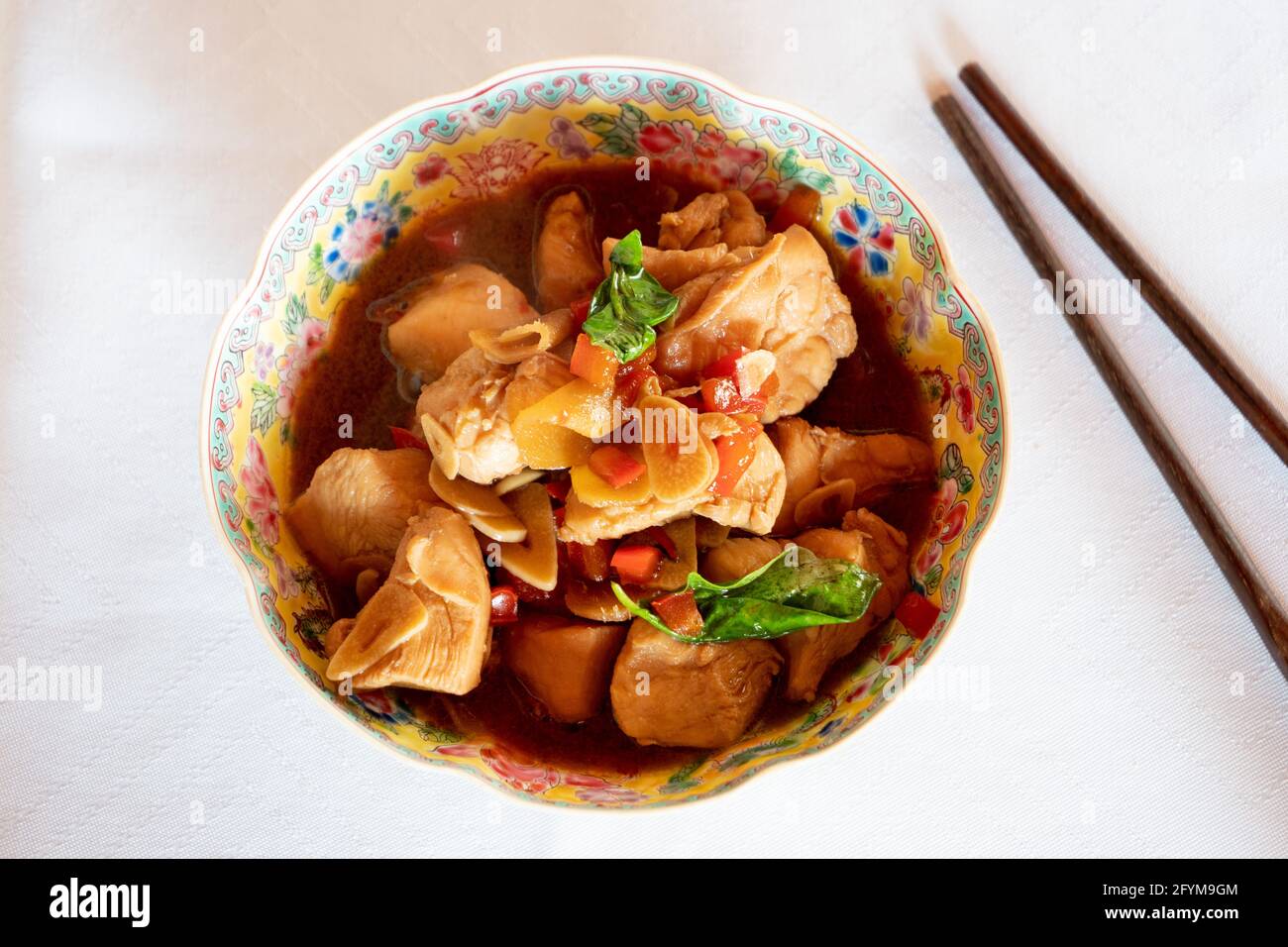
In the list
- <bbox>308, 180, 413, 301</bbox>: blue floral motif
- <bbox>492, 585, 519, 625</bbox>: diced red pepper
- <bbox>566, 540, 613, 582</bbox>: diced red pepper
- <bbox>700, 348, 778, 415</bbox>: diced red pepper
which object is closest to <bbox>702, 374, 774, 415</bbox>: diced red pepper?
<bbox>700, 348, 778, 415</bbox>: diced red pepper

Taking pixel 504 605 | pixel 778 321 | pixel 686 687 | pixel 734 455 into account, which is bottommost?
pixel 686 687

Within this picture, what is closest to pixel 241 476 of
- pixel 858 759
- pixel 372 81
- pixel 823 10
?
pixel 372 81

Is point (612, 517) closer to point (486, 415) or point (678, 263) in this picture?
point (486, 415)

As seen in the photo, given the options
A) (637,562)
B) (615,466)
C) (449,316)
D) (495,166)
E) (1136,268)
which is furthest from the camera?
(1136,268)

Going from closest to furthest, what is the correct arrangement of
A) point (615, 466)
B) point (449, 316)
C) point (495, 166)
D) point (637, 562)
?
point (615, 466) < point (637, 562) < point (449, 316) < point (495, 166)

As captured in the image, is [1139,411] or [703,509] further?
[1139,411]

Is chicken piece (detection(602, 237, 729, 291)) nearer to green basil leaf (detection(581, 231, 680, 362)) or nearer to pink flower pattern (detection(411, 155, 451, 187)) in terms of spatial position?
green basil leaf (detection(581, 231, 680, 362))

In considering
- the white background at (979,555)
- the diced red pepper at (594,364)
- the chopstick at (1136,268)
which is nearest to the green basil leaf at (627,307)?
the diced red pepper at (594,364)

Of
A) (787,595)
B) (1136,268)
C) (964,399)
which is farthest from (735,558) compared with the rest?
(1136,268)
